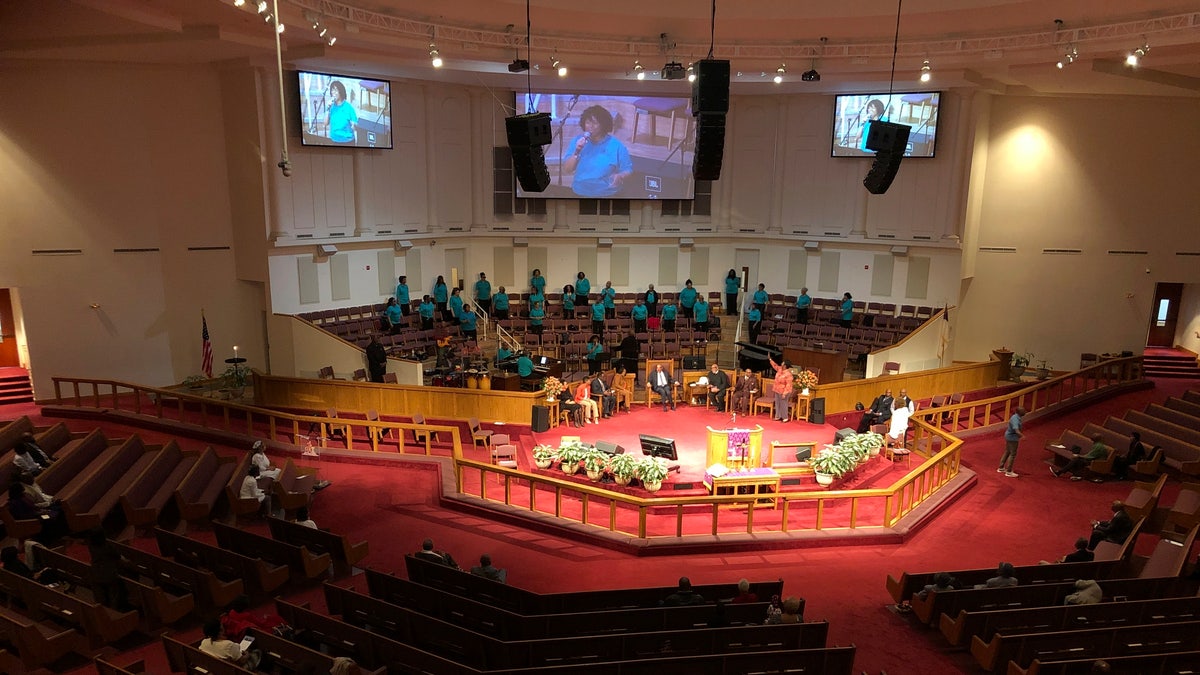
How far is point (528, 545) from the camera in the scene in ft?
33.7

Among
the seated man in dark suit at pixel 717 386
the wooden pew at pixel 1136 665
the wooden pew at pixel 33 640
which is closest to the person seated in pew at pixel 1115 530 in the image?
the wooden pew at pixel 1136 665

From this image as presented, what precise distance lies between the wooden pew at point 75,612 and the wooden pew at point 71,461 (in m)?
3.06

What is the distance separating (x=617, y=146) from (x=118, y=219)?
1292cm

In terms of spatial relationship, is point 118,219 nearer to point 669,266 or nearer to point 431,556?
point 431,556

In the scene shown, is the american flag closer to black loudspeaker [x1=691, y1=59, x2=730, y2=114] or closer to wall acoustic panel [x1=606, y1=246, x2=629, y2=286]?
wall acoustic panel [x1=606, y1=246, x2=629, y2=286]

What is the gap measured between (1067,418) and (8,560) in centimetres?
1785

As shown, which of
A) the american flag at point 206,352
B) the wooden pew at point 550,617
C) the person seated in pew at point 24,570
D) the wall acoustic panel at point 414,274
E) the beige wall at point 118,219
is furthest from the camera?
the wall acoustic panel at point 414,274

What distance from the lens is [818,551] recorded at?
10273 mm

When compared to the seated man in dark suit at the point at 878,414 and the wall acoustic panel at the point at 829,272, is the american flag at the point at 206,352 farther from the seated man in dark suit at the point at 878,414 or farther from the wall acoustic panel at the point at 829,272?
the wall acoustic panel at the point at 829,272

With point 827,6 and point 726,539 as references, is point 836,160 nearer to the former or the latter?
point 827,6

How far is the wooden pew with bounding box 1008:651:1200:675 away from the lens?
6.42 m

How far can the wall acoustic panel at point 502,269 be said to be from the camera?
76.0 feet

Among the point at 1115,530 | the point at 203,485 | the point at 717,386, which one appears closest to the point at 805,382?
the point at 717,386

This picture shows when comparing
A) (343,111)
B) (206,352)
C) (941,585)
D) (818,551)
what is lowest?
(818,551)
